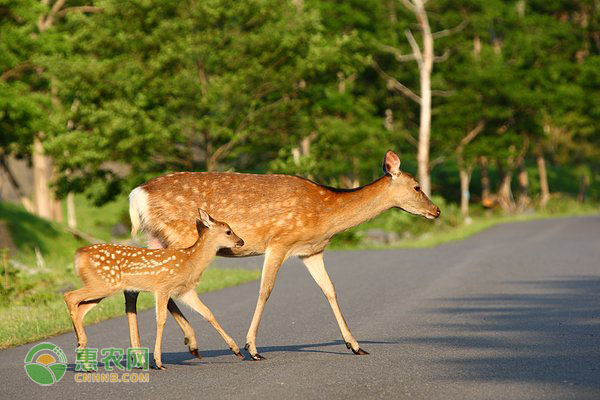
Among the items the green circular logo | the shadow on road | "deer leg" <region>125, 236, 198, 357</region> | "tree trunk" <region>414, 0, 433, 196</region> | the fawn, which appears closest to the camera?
the shadow on road

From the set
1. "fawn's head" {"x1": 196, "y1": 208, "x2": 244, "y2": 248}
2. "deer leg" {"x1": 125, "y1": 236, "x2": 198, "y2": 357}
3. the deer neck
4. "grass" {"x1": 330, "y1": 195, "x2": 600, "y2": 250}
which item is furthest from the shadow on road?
"grass" {"x1": 330, "y1": 195, "x2": 600, "y2": 250}

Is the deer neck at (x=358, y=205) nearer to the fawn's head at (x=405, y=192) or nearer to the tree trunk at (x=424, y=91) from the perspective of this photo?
the fawn's head at (x=405, y=192)

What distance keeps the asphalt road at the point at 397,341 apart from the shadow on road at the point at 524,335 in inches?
0.6

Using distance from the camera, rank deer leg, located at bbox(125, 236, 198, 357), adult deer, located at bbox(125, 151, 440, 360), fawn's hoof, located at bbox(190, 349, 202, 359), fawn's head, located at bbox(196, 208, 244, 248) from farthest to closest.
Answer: adult deer, located at bbox(125, 151, 440, 360)
fawn's hoof, located at bbox(190, 349, 202, 359)
fawn's head, located at bbox(196, 208, 244, 248)
deer leg, located at bbox(125, 236, 198, 357)

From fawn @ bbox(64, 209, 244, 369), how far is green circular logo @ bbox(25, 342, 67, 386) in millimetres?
428

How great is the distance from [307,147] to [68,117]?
12.1 metres

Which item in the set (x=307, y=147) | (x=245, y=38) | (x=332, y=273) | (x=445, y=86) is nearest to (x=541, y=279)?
(x=332, y=273)

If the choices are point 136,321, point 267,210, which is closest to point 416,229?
point 267,210

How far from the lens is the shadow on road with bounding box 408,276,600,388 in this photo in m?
9.09

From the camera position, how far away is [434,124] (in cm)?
5450

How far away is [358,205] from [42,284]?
391 inches

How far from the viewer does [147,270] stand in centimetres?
988

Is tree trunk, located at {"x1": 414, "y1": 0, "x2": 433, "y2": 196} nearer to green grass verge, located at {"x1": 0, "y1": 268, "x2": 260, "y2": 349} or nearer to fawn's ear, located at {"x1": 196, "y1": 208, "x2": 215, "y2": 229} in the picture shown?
green grass verge, located at {"x1": 0, "y1": 268, "x2": 260, "y2": 349}

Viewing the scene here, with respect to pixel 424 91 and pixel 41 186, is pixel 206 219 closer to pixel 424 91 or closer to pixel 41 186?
pixel 41 186
